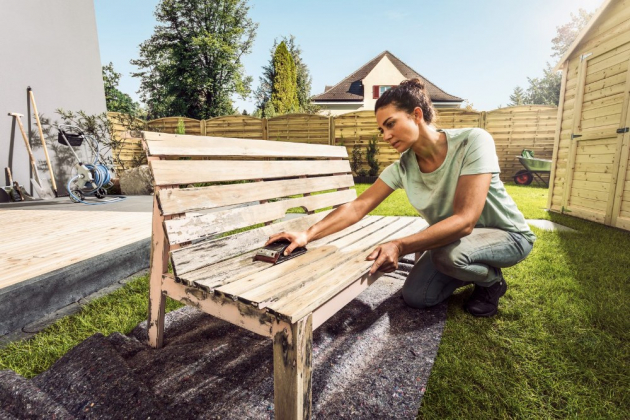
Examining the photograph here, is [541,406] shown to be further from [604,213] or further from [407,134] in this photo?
[604,213]

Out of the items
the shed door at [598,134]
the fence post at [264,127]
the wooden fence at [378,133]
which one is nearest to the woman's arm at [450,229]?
the shed door at [598,134]

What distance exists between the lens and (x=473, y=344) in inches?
64.6

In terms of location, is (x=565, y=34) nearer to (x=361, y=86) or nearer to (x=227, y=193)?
(x=361, y=86)

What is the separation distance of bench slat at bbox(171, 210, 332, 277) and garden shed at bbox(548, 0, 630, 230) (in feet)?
16.3

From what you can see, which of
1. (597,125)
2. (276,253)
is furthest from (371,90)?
(276,253)

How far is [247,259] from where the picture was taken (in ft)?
4.73

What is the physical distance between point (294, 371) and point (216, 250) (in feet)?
2.36

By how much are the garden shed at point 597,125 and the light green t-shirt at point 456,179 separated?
3694 mm

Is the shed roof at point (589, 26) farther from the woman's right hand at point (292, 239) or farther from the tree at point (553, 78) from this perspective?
the tree at point (553, 78)

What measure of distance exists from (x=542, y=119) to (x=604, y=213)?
737 cm

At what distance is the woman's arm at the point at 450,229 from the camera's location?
1.42 metres

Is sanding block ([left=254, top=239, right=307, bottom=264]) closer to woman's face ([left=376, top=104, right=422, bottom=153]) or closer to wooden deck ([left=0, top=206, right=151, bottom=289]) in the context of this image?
woman's face ([left=376, top=104, right=422, bottom=153])

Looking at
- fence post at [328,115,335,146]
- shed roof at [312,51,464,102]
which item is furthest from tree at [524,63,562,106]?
fence post at [328,115,335,146]

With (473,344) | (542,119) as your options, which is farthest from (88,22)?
(542,119)
